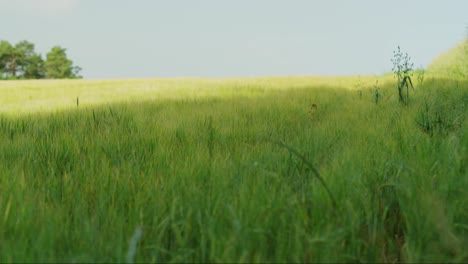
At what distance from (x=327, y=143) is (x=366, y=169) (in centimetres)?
63

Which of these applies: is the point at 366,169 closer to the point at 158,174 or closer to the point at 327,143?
the point at 327,143

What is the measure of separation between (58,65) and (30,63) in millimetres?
3339

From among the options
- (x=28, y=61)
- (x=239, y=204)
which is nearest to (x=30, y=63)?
(x=28, y=61)

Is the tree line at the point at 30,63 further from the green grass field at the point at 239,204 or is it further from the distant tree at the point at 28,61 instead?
the green grass field at the point at 239,204

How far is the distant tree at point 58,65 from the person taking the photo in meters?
52.9

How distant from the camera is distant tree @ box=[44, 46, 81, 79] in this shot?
5288 cm

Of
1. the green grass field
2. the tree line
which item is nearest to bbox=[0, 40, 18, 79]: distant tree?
the tree line

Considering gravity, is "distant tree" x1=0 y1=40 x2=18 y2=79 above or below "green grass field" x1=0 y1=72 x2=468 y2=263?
above

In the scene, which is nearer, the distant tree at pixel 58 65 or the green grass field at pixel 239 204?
the green grass field at pixel 239 204

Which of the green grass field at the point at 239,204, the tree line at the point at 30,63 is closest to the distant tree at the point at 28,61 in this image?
the tree line at the point at 30,63

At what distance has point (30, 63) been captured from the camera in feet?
170

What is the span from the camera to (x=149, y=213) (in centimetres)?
119

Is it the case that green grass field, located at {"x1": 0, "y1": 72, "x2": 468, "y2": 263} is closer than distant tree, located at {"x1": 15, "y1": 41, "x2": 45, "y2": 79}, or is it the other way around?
green grass field, located at {"x1": 0, "y1": 72, "x2": 468, "y2": 263}

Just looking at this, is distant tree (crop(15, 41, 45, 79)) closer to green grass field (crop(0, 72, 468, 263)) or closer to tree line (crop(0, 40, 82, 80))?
tree line (crop(0, 40, 82, 80))
